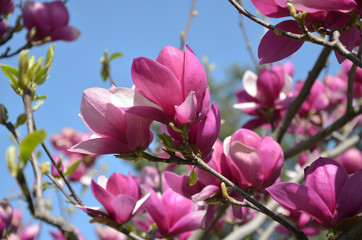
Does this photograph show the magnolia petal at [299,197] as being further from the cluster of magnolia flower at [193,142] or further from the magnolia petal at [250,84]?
the magnolia petal at [250,84]

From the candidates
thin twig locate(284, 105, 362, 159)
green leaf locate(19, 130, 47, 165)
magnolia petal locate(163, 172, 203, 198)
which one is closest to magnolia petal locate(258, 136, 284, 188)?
magnolia petal locate(163, 172, 203, 198)

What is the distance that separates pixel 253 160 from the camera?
0.65 m

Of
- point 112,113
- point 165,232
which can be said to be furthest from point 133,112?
point 165,232

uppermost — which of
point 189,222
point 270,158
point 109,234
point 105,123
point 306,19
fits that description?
point 306,19

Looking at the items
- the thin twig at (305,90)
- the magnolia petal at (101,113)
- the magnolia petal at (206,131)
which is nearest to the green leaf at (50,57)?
the magnolia petal at (101,113)

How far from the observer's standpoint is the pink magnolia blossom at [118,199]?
74 centimetres

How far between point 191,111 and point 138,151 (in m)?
0.11

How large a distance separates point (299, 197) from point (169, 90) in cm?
24

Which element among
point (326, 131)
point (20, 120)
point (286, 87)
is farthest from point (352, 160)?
point (20, 120)

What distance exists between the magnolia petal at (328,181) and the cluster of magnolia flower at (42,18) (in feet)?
3.18

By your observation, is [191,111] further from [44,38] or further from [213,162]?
[44,38]

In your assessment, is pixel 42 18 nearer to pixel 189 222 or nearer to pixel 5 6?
pixel 5 6

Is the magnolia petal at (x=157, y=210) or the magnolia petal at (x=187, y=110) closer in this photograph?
the magnolia petal at (x=187, y=110)

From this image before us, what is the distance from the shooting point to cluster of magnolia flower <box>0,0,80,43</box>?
129cm
